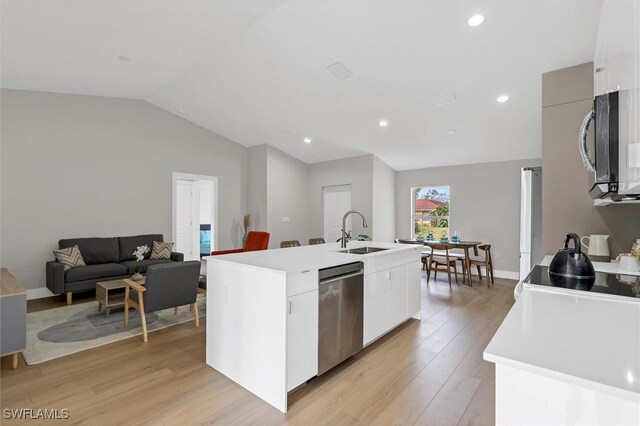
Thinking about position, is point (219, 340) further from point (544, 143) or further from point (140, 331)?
point (544, 143)

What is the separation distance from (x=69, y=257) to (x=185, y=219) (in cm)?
295

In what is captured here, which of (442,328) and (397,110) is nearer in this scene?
(442,328)

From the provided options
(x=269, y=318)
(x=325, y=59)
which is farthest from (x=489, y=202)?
(x=269, y=318)

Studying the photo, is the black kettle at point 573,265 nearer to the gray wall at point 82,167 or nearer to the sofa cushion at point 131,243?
the sofa cushion at point 131,243

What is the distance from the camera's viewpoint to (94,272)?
4.40 m

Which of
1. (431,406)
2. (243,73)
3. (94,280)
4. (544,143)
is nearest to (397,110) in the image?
(544,143)

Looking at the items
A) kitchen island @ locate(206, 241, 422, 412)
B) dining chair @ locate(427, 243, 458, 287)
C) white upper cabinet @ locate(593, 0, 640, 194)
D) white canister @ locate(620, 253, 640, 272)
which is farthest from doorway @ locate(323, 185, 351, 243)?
white upper cabinet @ locate(593, 0, 640, 194)

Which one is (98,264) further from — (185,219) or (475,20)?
(475,20)

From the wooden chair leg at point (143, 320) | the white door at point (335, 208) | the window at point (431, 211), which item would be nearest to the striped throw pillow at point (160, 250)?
the wooden chair leg at point (143, 320)

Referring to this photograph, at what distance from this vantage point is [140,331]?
10.7ft

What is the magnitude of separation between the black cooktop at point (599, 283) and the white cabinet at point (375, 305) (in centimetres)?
127

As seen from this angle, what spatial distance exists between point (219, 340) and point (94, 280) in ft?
10.4

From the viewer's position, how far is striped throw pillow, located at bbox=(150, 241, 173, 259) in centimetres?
536

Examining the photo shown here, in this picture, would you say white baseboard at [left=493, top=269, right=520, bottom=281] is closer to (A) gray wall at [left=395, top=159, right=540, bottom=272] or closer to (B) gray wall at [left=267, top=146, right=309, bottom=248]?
(A) gray wall at [left=395, top=159, right=540, bottom=272]
